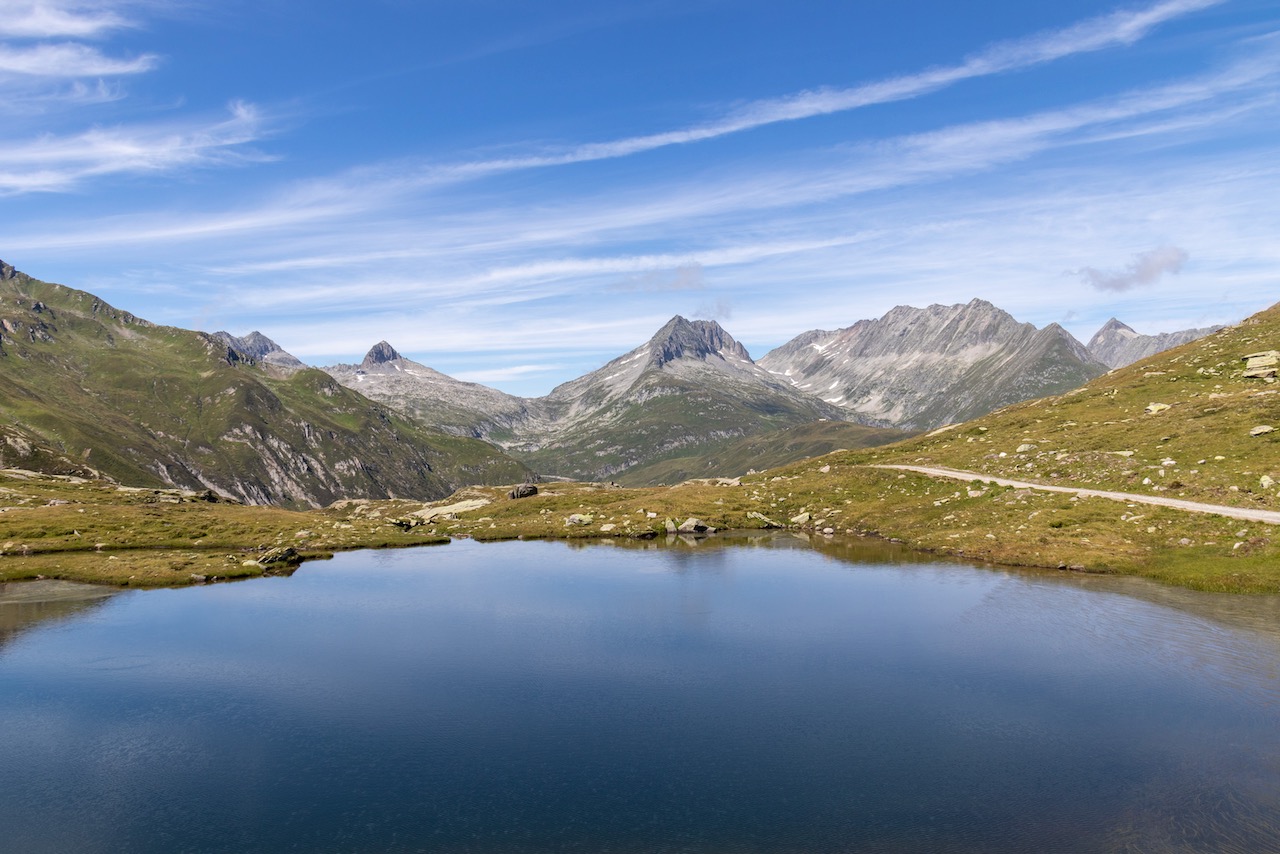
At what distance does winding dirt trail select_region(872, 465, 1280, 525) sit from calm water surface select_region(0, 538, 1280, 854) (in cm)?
1491

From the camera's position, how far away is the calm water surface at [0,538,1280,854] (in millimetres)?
29828

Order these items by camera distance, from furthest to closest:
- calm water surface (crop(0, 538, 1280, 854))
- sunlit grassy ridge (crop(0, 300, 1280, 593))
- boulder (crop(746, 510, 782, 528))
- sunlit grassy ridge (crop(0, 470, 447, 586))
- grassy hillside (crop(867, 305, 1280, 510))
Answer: boulder (crop(746, 510, 782, 528)), sunlit grassy ridge (crop(0, 470, 447, 586)), grassy hillside (crop(867, 305, 1280, 510)), sunlit grassy ridge (crop(0, 300, 1280, 593)), calm water surface (crop(0, 538, 1280, 854))

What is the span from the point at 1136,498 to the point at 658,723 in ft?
209

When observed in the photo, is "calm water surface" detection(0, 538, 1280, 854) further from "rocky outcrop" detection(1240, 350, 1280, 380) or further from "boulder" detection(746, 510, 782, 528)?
"rocky outcrop" detection(1240, 350, 1280, 380)

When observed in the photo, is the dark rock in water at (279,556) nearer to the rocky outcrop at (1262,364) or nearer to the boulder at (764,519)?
the boulder at (764,519)

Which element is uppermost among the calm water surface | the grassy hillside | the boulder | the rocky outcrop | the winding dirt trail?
the rocky outcrop

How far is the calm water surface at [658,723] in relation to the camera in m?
29.8

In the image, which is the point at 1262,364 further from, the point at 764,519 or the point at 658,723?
the point at 658,723

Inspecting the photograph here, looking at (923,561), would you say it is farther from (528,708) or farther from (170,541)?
(170,541)

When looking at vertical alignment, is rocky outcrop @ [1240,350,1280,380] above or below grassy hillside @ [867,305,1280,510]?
above

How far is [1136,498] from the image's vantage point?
78.0 meters

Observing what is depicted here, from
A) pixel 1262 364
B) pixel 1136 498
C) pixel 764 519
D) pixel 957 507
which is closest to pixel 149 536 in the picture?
pixel 764 519

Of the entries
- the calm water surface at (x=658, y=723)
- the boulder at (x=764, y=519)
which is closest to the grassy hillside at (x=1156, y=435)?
the calm water surface at (x=658, y=723)

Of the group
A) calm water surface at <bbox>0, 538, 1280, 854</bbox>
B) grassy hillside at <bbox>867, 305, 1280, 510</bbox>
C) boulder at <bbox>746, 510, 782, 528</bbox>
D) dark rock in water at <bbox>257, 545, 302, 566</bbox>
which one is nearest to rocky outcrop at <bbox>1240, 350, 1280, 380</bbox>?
grassy hillside at <bbox>867, 305, 1280, 510</bbox>
